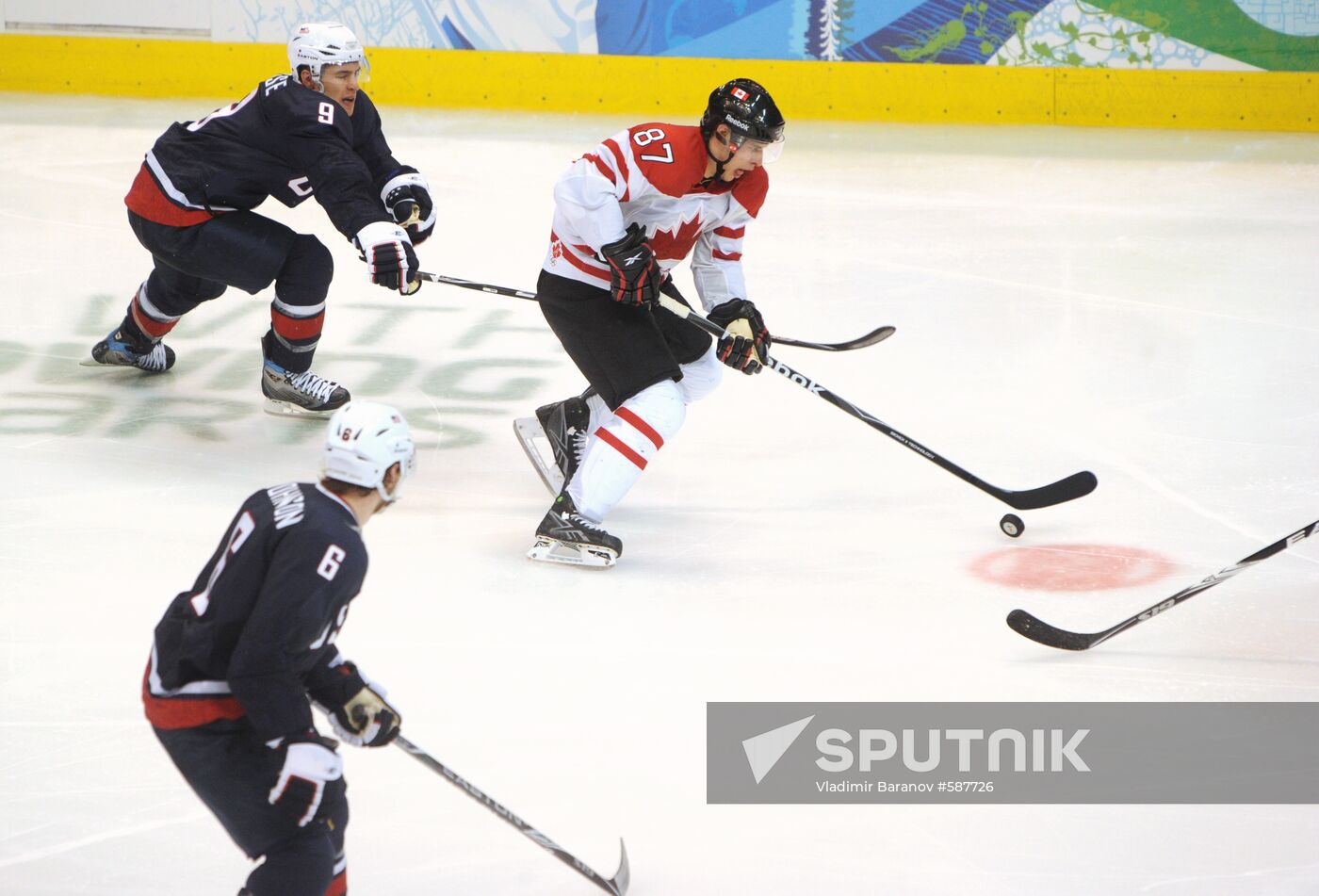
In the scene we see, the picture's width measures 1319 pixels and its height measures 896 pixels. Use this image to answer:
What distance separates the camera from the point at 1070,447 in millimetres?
3965

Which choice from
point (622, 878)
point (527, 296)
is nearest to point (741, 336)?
point (527, 296)

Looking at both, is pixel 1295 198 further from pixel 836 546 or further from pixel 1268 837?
pixel 1268 837

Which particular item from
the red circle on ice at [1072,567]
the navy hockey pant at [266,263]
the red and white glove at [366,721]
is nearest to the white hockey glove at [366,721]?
the red and white glove at [366,721]

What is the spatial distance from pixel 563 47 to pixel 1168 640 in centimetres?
623

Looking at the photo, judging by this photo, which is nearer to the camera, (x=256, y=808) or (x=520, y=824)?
(x=256, y=808)

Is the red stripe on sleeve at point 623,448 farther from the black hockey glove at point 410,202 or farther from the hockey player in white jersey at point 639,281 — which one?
the black hockey glove at point 410,202

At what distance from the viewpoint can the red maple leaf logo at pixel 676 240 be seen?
331 cm

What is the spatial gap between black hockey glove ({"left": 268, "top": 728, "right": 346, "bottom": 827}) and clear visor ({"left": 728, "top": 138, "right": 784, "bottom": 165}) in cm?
174

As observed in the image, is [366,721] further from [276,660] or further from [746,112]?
[746,112]

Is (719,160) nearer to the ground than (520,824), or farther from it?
farther from it

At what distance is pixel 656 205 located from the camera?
3258mm

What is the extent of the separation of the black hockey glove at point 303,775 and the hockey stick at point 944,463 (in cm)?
176

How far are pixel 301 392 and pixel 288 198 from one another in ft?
1.66

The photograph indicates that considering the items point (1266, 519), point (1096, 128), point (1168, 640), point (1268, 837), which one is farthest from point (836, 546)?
point (1096, 128)
